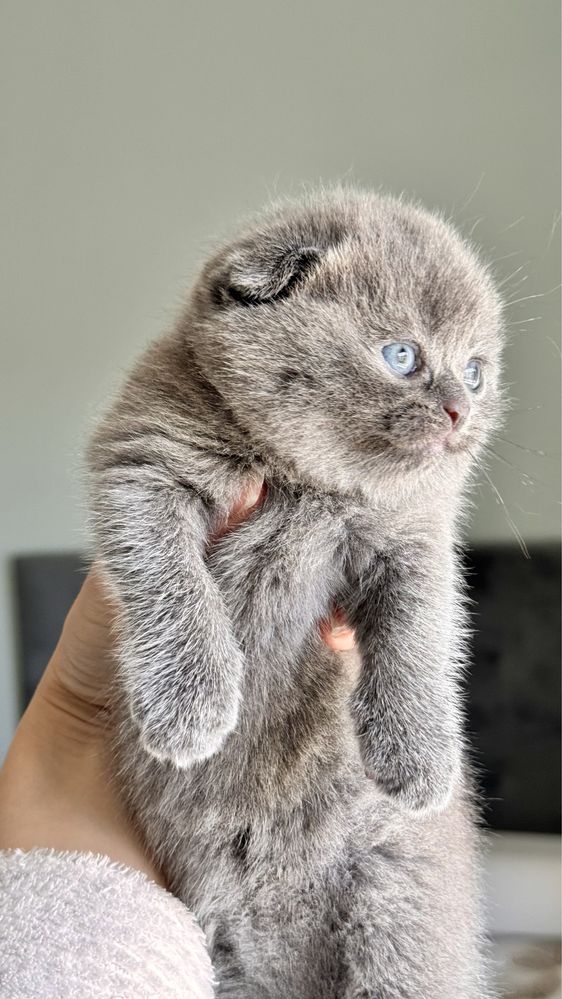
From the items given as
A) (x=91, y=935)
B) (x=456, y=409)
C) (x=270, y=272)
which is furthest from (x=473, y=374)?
(x=91, y=935)

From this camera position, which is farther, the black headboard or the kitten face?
the black headboard

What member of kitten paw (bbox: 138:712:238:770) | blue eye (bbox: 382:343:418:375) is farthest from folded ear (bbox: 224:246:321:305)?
kitten paw (bbox: 138:712:238:770)

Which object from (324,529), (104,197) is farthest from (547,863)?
(104,197)

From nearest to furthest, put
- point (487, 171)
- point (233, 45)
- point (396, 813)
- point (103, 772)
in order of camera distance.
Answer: point (396, 813), point (103, 772), point (487, 171), point (233, 45)

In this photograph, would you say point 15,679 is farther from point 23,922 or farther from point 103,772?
point 23,922

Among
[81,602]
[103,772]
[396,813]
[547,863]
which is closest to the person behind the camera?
[396,813]

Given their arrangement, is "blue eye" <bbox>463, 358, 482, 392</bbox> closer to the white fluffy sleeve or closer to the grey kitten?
the grey kitten

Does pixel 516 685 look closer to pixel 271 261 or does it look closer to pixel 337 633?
Answer: pixel 337 633
